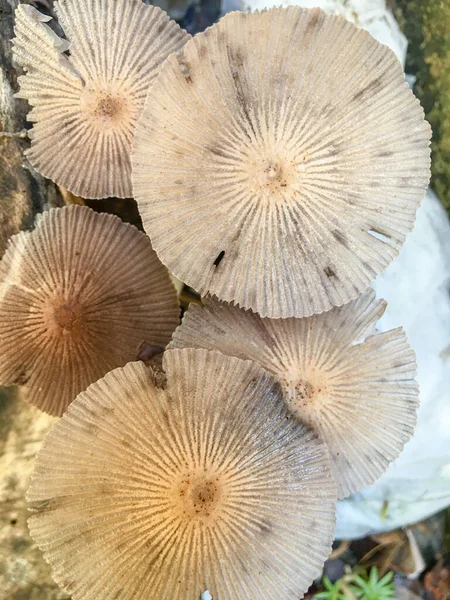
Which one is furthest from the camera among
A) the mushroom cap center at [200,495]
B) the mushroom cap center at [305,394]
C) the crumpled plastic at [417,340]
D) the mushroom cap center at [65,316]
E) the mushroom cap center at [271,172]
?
the crumpled plastic at [417,340]

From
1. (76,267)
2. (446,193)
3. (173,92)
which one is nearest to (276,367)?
(76,267)

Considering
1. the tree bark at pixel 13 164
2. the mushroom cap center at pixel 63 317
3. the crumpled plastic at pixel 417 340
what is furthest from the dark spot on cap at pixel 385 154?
the tree bark at pixel 13 164

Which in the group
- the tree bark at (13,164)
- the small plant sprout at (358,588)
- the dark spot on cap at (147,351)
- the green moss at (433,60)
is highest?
the green moss at (433,60)

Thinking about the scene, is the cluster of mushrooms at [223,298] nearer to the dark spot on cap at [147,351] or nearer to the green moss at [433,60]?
the dark spot on cap at [147,351]

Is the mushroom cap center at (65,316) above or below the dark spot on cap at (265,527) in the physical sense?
above

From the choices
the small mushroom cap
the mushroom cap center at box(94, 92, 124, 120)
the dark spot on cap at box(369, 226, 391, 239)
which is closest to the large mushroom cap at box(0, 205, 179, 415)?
the small mushroom cap

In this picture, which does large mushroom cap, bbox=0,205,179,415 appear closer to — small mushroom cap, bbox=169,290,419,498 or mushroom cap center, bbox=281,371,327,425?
small mushroom cap, bbox=169,290,419,498

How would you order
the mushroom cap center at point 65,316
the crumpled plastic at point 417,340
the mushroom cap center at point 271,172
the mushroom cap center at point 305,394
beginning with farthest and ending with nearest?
the crumpled plastic at point 417,340 → the mushroom cap center at point 65,316 → the mushroom cap center at point 305,394 → the mushroom cap center at point 271,172

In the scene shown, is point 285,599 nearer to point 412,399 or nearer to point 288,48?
point 412,399
